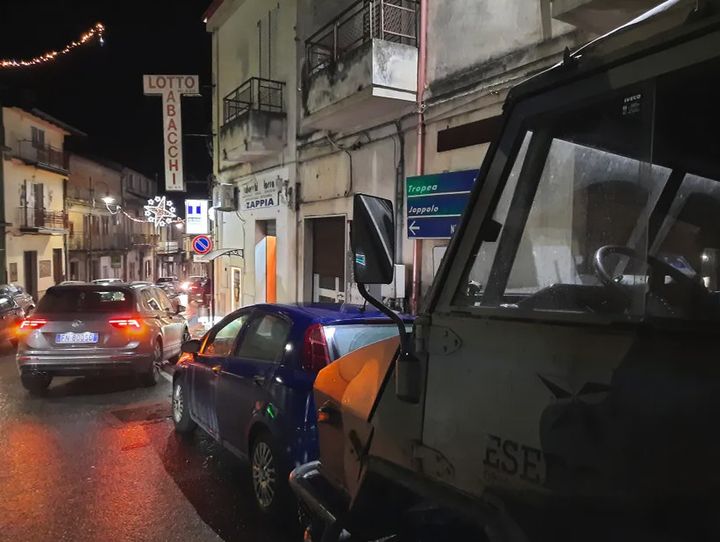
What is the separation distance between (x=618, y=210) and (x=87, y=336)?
25.8 feet

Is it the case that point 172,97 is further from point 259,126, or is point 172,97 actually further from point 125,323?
point 125,323

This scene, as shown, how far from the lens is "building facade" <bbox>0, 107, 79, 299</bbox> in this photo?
2595 cm

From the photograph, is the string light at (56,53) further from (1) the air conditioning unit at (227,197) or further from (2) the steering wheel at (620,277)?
(2) the steering wheel at (620,277)

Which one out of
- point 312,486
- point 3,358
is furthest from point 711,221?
point 3,358

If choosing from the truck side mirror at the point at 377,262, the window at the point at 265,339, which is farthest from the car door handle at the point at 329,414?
the window at the point at 265,339

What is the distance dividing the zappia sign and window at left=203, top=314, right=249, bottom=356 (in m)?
12.9

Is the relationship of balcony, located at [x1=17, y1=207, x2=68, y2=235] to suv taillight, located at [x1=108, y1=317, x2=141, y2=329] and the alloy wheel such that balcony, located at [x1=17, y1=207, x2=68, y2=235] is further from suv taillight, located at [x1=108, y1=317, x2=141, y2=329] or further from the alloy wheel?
the alloy wheel

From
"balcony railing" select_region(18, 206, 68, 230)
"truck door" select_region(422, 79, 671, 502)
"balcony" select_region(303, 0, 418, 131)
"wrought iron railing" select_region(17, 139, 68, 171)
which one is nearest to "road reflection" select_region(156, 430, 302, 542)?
"truck door" select_region(422, 79, 671, 502)

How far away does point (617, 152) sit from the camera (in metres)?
1.61

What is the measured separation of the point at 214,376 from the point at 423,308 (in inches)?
139

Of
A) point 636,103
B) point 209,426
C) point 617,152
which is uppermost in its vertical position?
point 636,103

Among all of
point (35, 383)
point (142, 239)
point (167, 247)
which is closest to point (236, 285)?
point (35, 383)

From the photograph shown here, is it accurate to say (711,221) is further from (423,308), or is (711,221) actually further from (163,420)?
(163,420)

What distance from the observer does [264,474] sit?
415 centimetres
